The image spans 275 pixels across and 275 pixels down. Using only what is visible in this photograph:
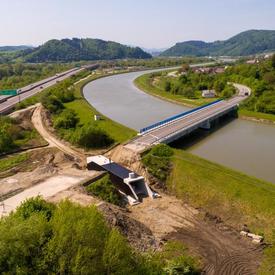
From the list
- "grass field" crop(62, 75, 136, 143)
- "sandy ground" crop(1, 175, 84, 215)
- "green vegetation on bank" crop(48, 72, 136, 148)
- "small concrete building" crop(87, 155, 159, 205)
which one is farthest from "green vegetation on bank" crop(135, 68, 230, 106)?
"sandy ground" crop(1, 175, 84, 215)

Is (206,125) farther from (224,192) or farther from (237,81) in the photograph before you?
(237,81)

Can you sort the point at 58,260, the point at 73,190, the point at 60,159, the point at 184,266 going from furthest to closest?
the point at 60,159, the point at 73,190, the point at 184,266, the point at 58,260

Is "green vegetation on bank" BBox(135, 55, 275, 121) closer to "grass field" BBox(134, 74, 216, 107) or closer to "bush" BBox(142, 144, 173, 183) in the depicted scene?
"grass field" BBox(134, 74, 216, 107)

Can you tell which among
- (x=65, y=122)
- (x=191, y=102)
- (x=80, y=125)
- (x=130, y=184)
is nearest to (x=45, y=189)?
(x=130, y=184)

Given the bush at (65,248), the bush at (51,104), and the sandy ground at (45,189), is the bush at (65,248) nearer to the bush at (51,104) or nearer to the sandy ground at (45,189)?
the sandy ground at (45,189)

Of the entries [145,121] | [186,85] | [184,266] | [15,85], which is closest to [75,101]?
[145,121]

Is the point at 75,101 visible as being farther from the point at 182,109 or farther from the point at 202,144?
the point at 202,144
